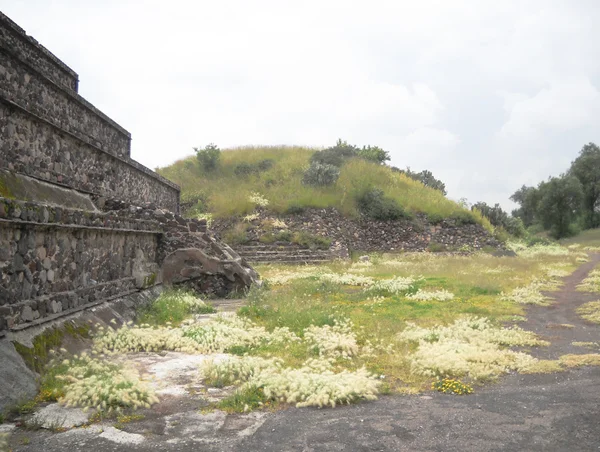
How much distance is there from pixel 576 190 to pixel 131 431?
64.3m

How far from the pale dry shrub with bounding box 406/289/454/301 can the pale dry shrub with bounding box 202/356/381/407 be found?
26.5ft

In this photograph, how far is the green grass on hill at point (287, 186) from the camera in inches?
1409

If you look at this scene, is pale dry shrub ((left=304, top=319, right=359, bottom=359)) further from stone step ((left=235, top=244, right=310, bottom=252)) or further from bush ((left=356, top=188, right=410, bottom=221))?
bush ((left=356, top=188, right=410, bottom=221))

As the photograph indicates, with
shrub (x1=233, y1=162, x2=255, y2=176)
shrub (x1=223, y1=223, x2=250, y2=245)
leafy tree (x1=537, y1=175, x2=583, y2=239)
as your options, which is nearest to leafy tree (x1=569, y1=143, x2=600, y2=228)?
leafy tree (x1=537, y1=175, x2=583, y2=239)

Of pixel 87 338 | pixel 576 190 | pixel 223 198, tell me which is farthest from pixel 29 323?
pixel 576 190

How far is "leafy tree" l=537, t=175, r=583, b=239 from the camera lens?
197 ft

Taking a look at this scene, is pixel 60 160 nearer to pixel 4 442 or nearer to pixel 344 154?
pixel 4 442

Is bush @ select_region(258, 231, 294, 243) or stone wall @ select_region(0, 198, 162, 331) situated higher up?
bush @ select_region(258, 231, 294, 243)

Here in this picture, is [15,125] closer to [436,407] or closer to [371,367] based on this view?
[371,367]

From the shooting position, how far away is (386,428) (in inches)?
197

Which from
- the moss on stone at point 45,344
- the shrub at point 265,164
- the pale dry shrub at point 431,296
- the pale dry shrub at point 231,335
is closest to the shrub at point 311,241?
the shrub at point 265,164

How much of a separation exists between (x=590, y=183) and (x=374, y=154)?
34.0 metres

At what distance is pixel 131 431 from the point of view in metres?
4.95

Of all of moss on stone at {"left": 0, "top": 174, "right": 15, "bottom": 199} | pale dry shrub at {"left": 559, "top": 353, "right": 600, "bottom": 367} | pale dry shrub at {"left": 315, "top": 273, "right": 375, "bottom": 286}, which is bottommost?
pale dry shrub at {"left": 559, "top": 353, "right": 600, "bottom": 367}
